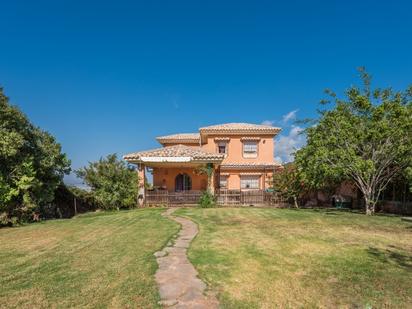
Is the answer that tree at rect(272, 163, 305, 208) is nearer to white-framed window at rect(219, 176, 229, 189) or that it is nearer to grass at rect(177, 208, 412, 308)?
white-framed window at rect(219, 176, 229, 189)

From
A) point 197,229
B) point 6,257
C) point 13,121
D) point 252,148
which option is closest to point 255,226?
point 197,229

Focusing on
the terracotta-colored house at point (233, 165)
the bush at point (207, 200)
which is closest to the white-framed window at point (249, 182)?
the terracotta-colored house at point (233, 165)

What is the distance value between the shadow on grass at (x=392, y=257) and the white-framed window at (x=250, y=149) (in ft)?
59.6

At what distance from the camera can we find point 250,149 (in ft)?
80.7

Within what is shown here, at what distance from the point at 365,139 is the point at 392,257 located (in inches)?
410

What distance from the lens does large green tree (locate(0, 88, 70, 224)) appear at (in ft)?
38.2

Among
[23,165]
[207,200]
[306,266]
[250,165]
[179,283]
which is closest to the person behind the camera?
[179,283]

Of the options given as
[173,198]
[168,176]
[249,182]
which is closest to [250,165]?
[249,182]

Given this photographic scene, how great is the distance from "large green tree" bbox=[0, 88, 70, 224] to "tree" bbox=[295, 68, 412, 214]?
15.4m

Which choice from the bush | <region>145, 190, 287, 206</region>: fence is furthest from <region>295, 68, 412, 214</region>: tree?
the bush

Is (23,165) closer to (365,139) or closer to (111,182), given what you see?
(111,182)

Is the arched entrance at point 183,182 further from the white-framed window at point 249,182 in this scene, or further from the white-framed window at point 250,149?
the white-framed window at point 250,149

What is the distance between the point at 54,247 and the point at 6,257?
108 cm

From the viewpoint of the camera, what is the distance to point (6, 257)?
6.08 m
